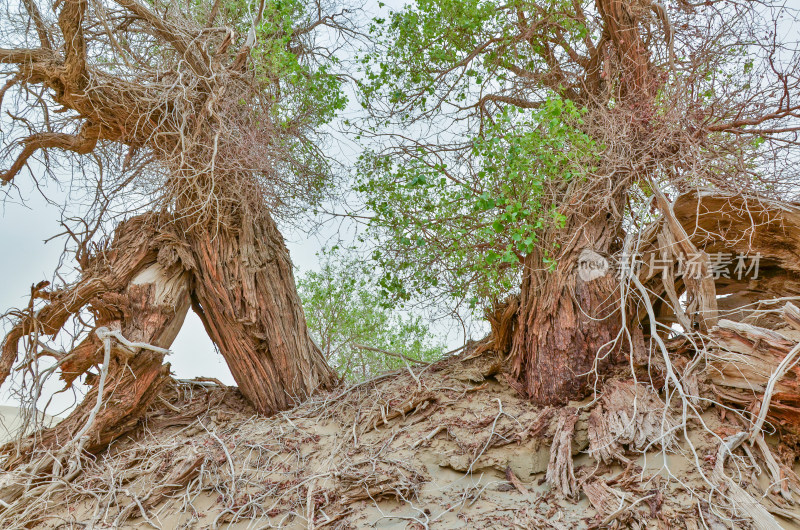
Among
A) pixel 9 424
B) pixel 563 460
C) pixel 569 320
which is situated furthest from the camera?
pixel 9 424

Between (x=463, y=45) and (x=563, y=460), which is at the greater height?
(x=463, y=45)

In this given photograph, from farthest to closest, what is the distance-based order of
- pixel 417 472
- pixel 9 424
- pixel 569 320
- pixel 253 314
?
pixel 253 314
pixel 9 424
pixel 569 320
pixel 417 472

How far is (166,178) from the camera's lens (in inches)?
201

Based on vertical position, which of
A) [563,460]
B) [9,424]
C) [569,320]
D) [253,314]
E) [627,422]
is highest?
[253,314]

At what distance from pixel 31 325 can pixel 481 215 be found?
13.3 ft

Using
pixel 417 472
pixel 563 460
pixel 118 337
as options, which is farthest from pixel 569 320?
pixel 118 337

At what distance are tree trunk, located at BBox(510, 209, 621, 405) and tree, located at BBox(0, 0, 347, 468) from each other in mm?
2371

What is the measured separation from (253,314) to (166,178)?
4.88ft

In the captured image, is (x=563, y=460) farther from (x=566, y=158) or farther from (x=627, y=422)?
(x=566, y=158)

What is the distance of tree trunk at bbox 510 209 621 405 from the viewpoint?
4.37 meters

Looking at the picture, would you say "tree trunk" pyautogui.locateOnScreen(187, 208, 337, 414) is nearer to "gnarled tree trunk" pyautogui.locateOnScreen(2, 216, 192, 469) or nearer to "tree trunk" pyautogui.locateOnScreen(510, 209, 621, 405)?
"gnarled tree trunk" pyautogui.locateOnScreen(2, 216, 192, 469)

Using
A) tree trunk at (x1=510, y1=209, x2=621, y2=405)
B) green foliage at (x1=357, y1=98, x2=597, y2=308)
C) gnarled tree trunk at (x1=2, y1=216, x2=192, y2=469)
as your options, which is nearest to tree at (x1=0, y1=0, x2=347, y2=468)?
gnarled tree trunk at (x1=2, y1=216, x2=192, y2=469)

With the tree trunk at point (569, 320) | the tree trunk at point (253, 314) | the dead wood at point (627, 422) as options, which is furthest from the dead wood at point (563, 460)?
the tree trunk at point (253, 314)

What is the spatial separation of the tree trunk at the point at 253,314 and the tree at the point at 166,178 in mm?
14
